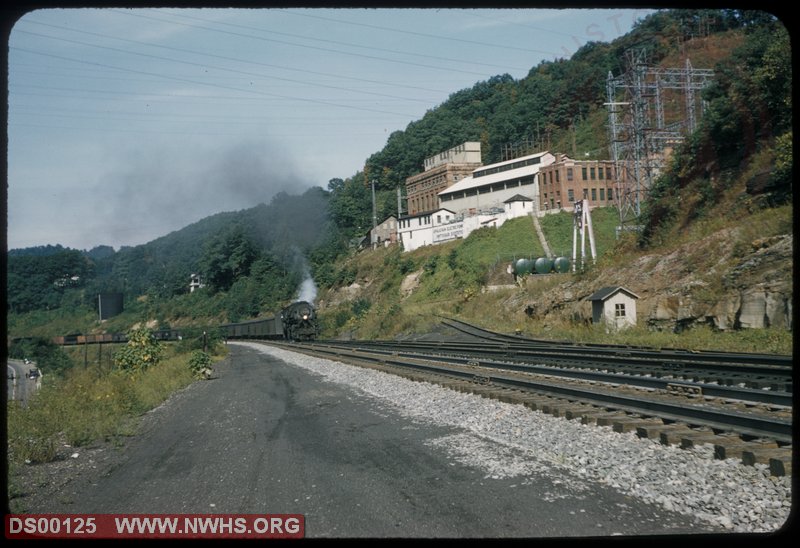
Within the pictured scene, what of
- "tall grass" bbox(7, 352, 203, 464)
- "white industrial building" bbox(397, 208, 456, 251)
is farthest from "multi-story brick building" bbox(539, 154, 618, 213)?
"tall grass" bbox(7, 352, 203, 464)

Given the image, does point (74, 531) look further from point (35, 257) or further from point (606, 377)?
point (35, 257)

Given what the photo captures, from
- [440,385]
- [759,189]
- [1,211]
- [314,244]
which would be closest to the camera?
[1,211]

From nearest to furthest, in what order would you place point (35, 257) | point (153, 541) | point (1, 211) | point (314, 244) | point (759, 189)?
point (1, 211) → point (153, 541) → point (35, 257) → point (759, 189) → point (314, 244)

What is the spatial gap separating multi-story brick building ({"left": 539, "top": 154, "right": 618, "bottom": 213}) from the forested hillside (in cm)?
524

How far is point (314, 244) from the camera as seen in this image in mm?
56656

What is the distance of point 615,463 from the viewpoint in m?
7.84

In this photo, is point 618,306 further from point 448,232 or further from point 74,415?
point 448,232

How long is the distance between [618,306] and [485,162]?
299ft

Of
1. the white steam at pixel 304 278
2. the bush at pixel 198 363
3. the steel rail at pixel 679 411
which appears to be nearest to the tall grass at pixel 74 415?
the bush at pixel 198 363

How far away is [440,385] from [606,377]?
412cm

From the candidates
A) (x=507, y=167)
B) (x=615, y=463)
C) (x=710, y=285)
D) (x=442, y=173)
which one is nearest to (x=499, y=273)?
(x=507, y=167)

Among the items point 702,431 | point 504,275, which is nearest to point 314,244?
point 504,275

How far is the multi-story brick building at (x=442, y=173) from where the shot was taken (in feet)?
346

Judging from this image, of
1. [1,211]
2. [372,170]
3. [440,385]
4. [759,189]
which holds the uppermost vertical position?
[372,170]
